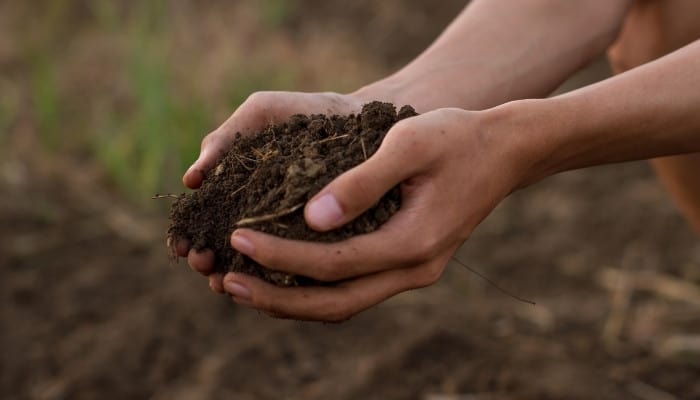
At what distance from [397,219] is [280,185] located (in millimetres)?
177

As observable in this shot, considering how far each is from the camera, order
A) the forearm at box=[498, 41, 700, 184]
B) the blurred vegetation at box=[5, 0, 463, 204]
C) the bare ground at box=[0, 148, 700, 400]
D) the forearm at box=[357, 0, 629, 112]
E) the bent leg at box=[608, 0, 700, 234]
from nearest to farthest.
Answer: the forearm at box=[498, 41, 700, 184]
the forearm at box=[357, 0, 629, 112]
the bent leg at box=[608, 0, 700, 234]
the bare ground at box=[0, 148, 700, 400]
the blurred vegetation at box=[5, 0, 463, 204]

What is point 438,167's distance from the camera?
1091 millimetres

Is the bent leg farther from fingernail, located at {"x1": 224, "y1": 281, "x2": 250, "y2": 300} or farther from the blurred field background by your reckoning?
fingernail, located at {"x1": 224, "y1": 281, "x2": 250, "y2": 300}

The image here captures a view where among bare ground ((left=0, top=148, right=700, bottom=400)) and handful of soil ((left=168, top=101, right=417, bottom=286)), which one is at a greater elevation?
handful of soil ((left=168, top=101, right=417, bottom=286))

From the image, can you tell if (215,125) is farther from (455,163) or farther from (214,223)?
(455,163)

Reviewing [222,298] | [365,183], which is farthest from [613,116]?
[222,298]

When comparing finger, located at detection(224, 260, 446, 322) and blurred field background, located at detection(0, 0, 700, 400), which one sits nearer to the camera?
finger, located at detection(224, 260, 446, 322)

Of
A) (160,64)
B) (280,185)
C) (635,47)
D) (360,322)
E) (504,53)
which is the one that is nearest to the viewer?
(280,185)

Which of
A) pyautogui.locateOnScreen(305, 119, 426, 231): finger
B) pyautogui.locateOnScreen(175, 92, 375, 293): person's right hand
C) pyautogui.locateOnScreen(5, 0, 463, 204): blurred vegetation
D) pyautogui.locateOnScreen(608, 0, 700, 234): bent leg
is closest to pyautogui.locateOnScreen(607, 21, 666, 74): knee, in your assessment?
pyautogui.locateOnScreen(608, 0, 700, 234): bent leg

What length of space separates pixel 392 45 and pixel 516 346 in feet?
7.13

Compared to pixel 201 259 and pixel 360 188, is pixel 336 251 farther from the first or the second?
pixel 201 259

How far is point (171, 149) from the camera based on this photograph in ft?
8.05

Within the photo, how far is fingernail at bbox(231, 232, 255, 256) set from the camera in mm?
1055

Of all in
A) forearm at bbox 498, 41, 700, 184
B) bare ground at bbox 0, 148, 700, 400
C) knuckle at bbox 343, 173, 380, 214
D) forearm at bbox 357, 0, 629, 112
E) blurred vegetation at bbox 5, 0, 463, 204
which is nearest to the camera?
knuckle at bbox 343, 173, 380, 214
